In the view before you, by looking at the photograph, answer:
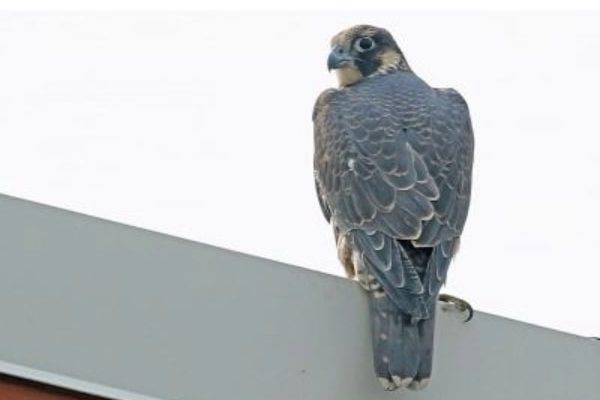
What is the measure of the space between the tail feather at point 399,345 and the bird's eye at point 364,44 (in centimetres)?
181

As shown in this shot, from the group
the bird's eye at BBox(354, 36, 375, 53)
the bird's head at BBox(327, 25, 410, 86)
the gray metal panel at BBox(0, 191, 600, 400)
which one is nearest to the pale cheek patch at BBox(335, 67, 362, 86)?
the bird's head at BBox(327, 25, 410, 86)

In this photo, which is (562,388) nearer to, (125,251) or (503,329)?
(503,329)

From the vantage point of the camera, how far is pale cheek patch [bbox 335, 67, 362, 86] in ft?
14.5

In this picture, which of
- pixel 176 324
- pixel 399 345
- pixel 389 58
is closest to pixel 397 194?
pixel 399 345

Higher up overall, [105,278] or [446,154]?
[446,154]

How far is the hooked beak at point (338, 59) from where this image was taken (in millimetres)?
4441

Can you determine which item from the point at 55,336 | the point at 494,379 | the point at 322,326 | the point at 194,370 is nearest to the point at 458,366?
the point at 494,379

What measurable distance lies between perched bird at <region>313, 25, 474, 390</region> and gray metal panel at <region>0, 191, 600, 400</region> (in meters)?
0.10

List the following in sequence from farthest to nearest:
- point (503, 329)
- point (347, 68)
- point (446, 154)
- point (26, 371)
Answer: point (347, 68), point (446, 154), point (503, 329), point (26, 371)

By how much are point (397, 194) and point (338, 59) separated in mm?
1232

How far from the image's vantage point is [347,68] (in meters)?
4.48

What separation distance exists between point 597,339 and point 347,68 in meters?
1.79

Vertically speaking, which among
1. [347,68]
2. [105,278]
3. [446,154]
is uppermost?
[347,68]

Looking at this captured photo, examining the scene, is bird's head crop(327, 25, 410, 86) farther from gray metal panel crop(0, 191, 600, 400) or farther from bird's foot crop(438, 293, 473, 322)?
gray metal panel crop(0, 191, 600, 400)
